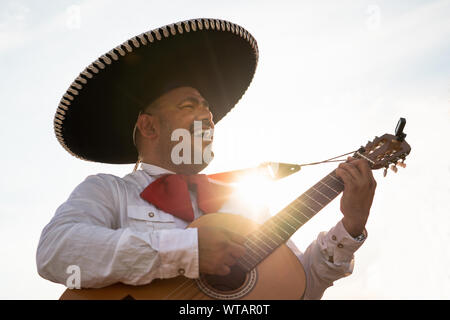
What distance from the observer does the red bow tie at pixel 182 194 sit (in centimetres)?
305

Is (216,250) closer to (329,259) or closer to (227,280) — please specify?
(227,280)

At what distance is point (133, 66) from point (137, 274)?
1.82 m

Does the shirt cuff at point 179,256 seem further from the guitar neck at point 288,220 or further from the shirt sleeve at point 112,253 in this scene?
the guitar neck at point 288,220

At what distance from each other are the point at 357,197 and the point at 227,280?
101 cm

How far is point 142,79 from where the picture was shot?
3672 millimetres

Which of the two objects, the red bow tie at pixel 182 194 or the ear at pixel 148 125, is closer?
the red bow tie at pixel 182 194

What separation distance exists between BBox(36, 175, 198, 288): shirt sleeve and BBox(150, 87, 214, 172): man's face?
3.67 ft

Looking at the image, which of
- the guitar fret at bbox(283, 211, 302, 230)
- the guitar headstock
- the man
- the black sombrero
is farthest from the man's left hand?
the black sombrero

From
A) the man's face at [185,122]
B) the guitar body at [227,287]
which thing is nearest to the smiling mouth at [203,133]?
the man's face at [185,122]

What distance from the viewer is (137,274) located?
2.40 meters

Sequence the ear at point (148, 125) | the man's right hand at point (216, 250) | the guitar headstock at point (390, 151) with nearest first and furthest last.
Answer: the man's right hand at point (216, 250), the guitar headstock at point (390, 151), the ear at point (148, 125)

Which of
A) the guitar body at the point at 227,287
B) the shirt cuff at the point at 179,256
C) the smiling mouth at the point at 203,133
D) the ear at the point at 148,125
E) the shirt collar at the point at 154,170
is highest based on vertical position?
the ear at the point at 148,125
